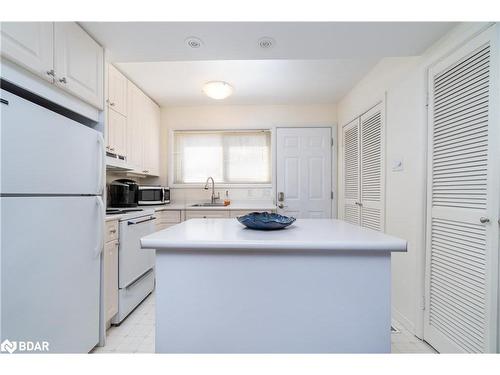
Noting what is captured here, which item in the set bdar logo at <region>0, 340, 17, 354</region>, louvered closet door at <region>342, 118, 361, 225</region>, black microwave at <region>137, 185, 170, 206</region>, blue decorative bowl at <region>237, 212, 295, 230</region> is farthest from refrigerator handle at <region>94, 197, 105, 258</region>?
louvered closet door at <region>342, 118, 361, 225</region>

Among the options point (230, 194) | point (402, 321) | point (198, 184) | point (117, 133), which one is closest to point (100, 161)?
point (117, 133)

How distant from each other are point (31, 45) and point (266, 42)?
1.34 metres

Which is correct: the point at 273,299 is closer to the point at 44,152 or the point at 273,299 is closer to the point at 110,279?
the point at 44,152

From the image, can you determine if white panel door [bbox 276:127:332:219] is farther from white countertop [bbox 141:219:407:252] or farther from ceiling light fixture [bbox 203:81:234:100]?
white countertop [bbox 141:219:407:252]

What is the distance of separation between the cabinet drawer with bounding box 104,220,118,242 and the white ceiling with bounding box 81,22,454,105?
1321 mm

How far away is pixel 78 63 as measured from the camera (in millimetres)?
1509

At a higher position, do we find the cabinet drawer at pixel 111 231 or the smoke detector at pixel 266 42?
the smoke detector at pixel 266 42

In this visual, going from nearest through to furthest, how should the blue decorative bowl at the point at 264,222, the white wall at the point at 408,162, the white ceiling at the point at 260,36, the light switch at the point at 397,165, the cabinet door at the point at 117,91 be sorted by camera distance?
the blue decorative bowl at the point at 264,222 → the white ceiling at the point at 260,36 → the white wall at the point at 408,162 → the light switch at the point at 397,165 → the cabinet door at the point at 117,91

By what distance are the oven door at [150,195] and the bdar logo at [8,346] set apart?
79.7 inches

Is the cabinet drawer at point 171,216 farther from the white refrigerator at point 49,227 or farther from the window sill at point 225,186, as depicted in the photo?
the white refrigerator at point 49,227

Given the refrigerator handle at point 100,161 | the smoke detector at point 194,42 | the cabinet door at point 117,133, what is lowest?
the refrigerator handle at point 100,161

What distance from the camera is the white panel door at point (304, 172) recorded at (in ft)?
11.9

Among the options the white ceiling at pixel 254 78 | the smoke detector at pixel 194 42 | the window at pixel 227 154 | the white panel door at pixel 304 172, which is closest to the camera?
the smoke detector at pixel 194 42

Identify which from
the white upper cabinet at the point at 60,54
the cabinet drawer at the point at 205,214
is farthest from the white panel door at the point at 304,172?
the white upper cabinet at the point at 60,54
